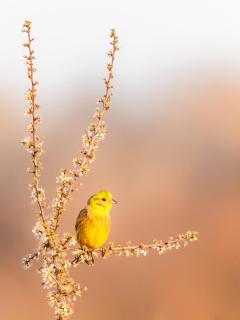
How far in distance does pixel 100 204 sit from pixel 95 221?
141 mm

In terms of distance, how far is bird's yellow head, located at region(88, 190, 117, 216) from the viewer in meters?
6.82

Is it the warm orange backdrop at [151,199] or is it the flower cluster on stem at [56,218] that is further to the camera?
the warm orange backdrop at [151,199]

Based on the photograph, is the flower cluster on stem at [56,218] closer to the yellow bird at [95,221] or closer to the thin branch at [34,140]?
the thin branch at [34,140]

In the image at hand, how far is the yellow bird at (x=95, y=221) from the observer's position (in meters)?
6.77

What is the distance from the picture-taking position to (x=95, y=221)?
22.9ft

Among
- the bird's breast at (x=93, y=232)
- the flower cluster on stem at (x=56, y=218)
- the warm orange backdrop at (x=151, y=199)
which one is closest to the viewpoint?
the flower cluster on stem at (x=56, y=218)

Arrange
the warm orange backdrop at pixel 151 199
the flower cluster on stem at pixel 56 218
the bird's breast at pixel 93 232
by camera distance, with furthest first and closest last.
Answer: the warm orange backdrop at pixel 151 199 < the bird's breast at pixel 93 232 < the flower cluster on stem at pixel 56 218

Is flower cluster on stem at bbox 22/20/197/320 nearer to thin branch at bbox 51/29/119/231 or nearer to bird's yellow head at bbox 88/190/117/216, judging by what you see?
thin branch at bbox 51/29/119/231

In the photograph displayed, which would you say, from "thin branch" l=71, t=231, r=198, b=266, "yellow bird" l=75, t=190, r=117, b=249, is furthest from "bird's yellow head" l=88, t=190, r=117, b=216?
"thin branch" l=71, t=231, r=198, b=266

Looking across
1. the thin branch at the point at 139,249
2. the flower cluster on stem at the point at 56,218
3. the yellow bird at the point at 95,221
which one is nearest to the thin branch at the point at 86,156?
the flower cluster on stem at the point at 56,218

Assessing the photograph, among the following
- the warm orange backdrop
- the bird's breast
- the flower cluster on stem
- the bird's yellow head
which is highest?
the warm orange backdrop

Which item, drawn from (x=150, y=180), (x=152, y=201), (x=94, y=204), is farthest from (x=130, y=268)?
(x=94, y=204)

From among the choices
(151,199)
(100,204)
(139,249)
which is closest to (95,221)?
(100,204)

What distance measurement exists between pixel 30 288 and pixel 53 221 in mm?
22794
